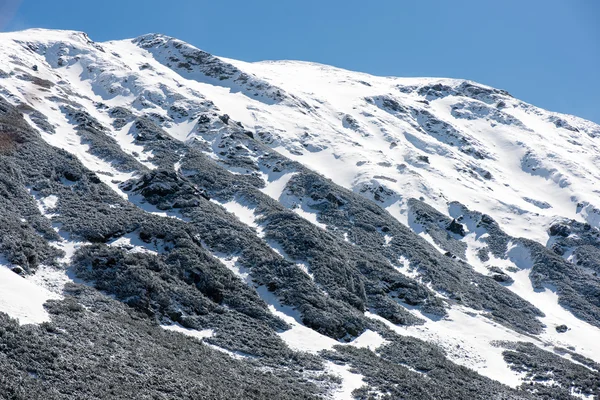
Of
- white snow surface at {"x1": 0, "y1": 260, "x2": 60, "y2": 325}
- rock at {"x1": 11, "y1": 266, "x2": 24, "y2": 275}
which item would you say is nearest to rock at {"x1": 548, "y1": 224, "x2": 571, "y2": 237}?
white snow surface at {"x1": 0, "y1": 260, "x2": 60, "y2": 325}

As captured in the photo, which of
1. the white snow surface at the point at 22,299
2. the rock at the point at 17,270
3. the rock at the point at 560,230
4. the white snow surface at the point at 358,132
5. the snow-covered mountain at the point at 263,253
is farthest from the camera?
the white snow surface at the point at 358,132

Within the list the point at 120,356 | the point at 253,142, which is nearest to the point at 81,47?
the point at 253,142

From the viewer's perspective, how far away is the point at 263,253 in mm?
36875

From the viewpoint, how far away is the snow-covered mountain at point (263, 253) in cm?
2048

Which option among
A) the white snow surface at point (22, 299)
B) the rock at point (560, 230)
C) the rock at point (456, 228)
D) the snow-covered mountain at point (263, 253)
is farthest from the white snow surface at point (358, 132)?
the white snow surface at point (22, 299)

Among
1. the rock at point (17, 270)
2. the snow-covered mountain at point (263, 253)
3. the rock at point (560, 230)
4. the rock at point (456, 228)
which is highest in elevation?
the rock at point (560, 230)

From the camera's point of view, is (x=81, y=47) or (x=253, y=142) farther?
(x=81, y=47)

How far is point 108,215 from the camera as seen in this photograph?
35938mm

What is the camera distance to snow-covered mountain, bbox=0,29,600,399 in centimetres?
2048

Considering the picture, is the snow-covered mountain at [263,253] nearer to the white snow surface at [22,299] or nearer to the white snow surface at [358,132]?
the white snow surface at [22,299]

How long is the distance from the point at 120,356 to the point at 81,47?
117704 millimetres

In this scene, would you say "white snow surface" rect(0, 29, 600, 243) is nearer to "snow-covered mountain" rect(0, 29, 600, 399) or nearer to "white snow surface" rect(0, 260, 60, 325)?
"snow-covered mountain" rect(0, 29, 600, 399)

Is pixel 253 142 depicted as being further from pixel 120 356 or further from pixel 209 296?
pixel 120 356

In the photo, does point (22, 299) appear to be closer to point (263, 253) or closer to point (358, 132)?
point (263, 253)
